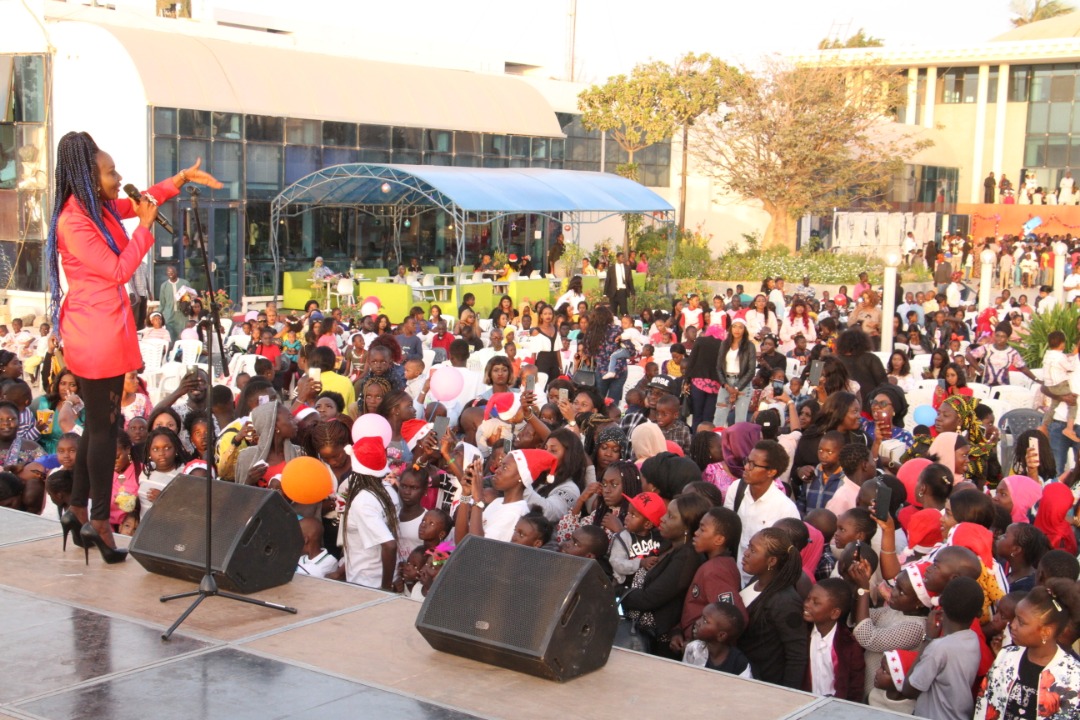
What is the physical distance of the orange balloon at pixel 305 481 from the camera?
6.30 m

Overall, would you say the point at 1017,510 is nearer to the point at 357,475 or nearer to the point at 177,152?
the point at 357,475

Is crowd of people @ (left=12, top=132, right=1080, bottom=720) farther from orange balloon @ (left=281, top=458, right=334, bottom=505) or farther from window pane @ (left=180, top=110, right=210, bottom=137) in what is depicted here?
window pane @ (left=180, top=110, right=210, bottom=137)

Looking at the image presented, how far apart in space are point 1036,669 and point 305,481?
3619mm

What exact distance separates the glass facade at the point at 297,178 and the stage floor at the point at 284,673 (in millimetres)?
19243

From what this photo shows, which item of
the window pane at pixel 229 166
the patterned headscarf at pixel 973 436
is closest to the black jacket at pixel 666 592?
the patterned headscarf at pixel 973 436

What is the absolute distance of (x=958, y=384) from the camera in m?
10.4

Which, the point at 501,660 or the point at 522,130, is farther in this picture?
the point at 522,130

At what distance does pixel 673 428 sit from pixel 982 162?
43.1 metres

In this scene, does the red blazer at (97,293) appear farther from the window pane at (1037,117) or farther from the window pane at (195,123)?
the window pane at (1037,117)

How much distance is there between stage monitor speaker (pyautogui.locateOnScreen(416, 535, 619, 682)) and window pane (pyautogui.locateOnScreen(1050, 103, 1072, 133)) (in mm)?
46971

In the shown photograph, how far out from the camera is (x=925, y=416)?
29.6 feet

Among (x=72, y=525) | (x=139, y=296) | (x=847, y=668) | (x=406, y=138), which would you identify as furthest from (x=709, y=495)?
(x=406, y=138)

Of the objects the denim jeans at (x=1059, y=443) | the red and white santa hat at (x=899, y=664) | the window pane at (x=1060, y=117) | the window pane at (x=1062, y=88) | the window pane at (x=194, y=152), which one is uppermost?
the window pane at (x=1062, y=88)

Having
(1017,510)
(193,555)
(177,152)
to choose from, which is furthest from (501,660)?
(177,152)
